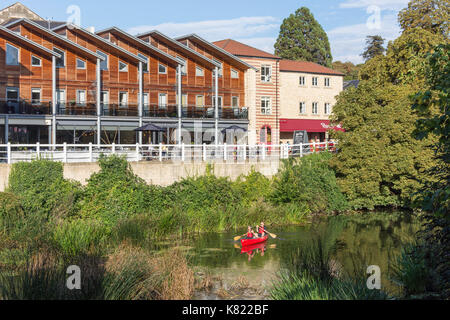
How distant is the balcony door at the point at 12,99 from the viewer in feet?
132

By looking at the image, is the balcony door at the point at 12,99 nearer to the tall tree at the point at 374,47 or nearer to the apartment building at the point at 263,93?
the apartment building at the point at 263,93

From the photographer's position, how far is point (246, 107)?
5134cm

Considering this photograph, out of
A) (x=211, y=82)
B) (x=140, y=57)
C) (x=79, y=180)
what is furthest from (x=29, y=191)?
Result: (x=211, y=82)

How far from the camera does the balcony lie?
40.1 metres

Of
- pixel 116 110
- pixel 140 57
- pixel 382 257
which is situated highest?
pixel 140 57

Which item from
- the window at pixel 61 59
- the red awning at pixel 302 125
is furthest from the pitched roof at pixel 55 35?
the red awning at pixel 302 125

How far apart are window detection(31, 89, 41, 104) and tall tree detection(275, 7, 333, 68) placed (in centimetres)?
4718

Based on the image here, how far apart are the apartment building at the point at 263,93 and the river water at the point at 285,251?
65.1 feet

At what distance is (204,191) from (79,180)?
6142 mm

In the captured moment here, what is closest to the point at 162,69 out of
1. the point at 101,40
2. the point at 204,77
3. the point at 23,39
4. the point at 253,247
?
the point at 204,77

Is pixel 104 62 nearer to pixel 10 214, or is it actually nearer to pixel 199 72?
pixel 199 72

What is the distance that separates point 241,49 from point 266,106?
569cm
